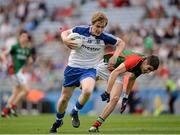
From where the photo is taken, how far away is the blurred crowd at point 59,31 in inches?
1308

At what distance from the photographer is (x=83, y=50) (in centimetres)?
1593

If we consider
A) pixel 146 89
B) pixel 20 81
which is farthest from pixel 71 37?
pixel 146 89

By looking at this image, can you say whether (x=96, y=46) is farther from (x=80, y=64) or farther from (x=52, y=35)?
(x=52, y=35)

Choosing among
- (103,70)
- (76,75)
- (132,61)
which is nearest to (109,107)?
(76,75)

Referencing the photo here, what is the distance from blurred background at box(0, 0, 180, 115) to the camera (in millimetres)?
31484

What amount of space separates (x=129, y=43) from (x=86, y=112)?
407cm

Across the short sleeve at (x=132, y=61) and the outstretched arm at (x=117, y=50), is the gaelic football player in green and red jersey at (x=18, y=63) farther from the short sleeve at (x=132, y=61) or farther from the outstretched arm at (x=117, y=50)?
the short sleeve at (x=132, y=61)

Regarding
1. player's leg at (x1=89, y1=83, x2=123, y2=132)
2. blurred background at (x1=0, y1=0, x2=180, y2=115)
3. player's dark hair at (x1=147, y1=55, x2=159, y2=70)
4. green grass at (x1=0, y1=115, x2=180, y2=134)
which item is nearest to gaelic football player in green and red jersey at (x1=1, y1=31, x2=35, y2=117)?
green grass at (x1=0, y1=115, x2=180, y2=134)

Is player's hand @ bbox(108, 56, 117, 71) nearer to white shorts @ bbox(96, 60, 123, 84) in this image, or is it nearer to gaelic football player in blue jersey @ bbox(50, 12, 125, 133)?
gaelic football player in blue jersey @ bbox(50, 12, 125, 133)

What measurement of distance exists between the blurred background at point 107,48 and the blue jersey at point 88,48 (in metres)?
14.9

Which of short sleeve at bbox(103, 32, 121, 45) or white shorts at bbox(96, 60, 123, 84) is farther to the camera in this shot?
white shorts at bbox(96, 60, 123, 84)

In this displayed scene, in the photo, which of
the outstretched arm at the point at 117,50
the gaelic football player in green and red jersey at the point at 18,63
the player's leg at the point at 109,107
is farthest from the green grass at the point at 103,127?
the gaelic football player in green and red jersey at the point at 18,63

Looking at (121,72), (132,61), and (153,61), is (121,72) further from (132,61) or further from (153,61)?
(153,61)

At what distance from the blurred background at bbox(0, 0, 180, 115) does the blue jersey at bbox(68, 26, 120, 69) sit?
1490 centimetres
